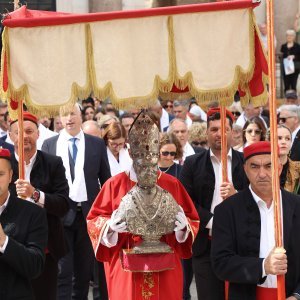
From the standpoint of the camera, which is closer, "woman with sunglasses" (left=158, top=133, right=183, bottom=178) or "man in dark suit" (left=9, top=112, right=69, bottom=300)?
"man in dark suit" (left=9, top=112, right=69, bottom=300)

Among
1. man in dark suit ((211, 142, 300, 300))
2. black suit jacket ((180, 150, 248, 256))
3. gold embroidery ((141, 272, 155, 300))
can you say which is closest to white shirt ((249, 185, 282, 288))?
man in dark suit ((211, 142, 300, 300))

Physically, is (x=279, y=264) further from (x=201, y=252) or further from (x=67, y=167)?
(x=67, y=167)

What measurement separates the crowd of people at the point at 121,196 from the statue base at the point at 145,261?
0.18m

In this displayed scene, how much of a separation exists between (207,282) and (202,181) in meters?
0.83

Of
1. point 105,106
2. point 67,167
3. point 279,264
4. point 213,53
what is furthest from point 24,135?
point 105,106

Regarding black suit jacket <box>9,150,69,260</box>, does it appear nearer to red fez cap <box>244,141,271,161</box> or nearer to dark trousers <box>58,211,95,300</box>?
dark trousers <box>58,211,95,300</box>

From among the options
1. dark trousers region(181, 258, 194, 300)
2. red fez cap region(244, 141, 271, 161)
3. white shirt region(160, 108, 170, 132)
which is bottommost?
dark trousers region(181, 258, 194, 300)

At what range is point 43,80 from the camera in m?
6.94

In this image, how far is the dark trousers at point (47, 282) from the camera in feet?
27.4

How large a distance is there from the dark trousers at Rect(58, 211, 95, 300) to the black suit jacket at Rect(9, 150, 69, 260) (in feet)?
3.82

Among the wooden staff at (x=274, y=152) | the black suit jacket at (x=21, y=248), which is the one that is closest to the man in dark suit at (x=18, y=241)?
the black suit jacket at (x=21, y=248)

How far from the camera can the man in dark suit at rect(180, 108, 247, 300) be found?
833 cm

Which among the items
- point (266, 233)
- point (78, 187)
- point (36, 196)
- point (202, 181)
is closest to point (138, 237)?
point (266, 233)

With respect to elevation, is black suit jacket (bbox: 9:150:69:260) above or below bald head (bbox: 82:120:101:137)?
below
